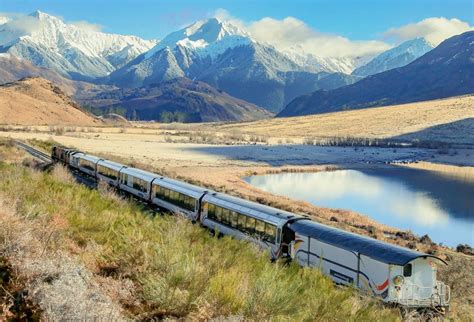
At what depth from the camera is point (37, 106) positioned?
484 feet

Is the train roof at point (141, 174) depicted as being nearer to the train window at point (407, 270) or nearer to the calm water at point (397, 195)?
the train window at point (407, 270)

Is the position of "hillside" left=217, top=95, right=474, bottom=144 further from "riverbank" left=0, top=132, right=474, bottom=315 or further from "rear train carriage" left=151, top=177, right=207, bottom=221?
"rear train carriage" left=151, top=177, right=207, bottom=221

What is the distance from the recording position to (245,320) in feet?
21.9

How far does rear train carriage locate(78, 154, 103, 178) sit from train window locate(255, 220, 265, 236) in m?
21.9

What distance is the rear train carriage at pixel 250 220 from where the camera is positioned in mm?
Result: 19297

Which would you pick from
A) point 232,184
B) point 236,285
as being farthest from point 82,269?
point 232,184

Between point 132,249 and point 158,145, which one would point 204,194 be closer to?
point 132,249

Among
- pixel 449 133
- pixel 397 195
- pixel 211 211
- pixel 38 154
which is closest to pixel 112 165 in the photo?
pixel 211 211

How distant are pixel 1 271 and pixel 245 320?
10.7 feet

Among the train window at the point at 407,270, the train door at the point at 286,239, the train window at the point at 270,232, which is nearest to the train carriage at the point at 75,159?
the train window at the point at 270,232

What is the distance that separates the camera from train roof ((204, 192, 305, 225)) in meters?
19.9

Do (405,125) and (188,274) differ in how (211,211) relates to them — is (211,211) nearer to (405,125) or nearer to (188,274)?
(188,274)

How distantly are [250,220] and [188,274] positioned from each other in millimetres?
13721

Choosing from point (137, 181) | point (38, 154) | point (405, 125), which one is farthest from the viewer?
point (405, 125)
